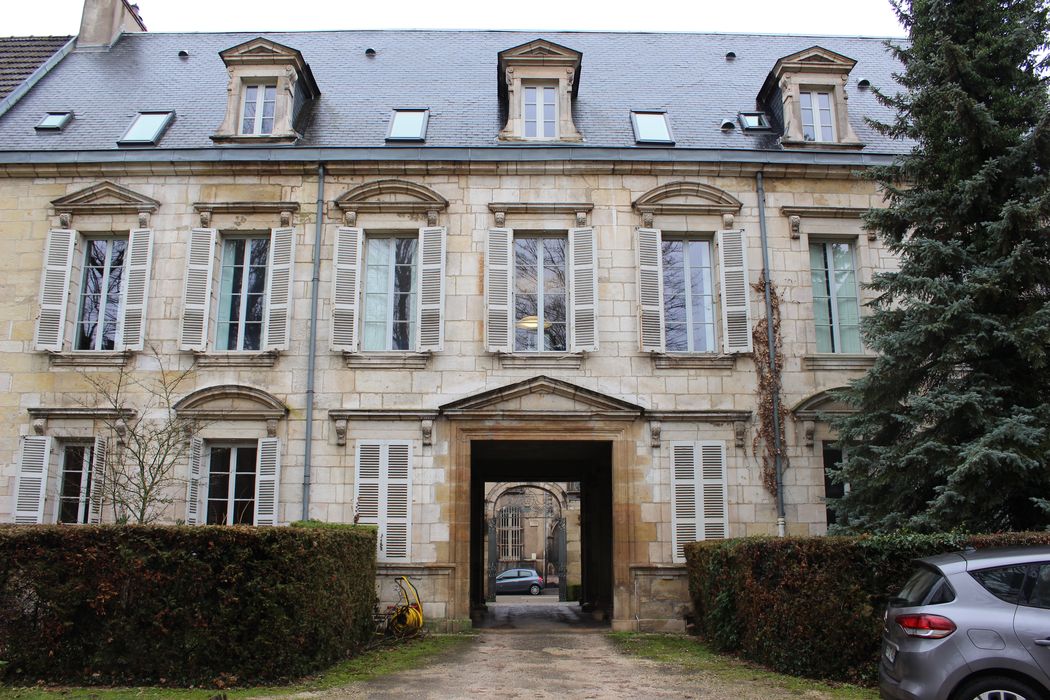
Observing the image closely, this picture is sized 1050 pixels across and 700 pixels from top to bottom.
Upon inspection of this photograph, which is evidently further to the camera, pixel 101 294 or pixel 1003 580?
pixel 101 294

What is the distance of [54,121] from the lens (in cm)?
1505

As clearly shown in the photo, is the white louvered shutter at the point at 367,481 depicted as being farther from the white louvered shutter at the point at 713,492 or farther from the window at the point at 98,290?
the white louvered shutter at the point at 713,492

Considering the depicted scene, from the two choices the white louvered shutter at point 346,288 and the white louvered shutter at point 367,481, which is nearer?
the white louvered shutter at point 367,481

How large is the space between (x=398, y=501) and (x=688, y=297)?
537 cm

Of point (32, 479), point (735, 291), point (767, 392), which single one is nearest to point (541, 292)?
point (735, 291)

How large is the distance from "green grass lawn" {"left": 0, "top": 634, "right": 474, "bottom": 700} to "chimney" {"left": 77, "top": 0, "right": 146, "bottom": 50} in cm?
1429

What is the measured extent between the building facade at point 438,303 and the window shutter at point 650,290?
0.12 ft

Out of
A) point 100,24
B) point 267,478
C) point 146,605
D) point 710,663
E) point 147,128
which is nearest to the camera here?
point 146,605

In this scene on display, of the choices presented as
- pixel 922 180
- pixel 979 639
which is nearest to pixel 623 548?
pixel 922 180

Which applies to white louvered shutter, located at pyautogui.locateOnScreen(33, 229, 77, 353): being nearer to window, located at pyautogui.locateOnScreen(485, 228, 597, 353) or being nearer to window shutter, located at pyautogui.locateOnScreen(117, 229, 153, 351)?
window shutter, located at pyautogui.locateOnScreen(117, 229, 153, 351)

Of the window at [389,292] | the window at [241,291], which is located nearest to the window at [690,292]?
the window at [389,292]

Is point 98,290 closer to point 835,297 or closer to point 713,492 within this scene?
point 713,492

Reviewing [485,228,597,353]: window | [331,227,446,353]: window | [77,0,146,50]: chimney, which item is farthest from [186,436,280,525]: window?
[77,0,146,50]: chimney

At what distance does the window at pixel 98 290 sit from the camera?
1326cm
